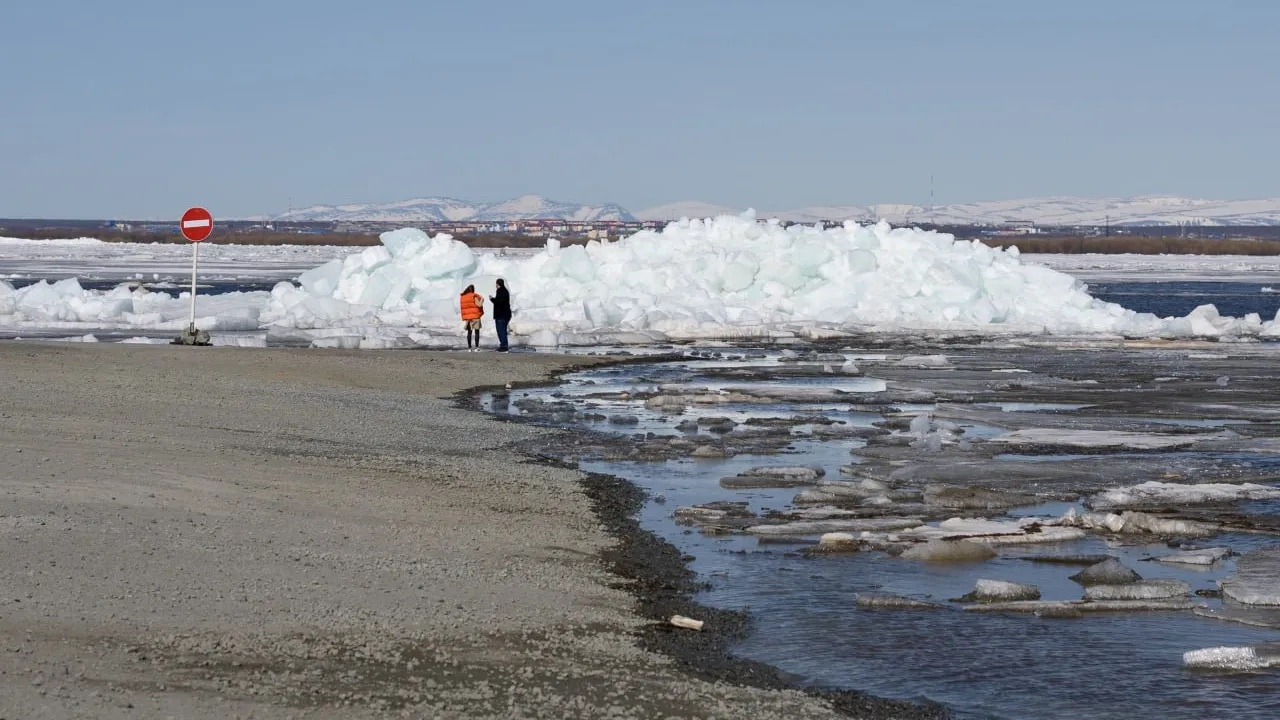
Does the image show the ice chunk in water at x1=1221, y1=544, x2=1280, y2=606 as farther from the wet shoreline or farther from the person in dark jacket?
the person in dark jacket

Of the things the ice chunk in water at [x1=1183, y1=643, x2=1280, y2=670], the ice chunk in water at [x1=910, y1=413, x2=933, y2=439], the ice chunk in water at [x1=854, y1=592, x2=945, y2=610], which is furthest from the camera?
the ice chunk in water at [x1=910, y1=413, x2=933, y2=439]

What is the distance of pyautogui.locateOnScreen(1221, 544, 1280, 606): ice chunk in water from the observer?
8.63 m

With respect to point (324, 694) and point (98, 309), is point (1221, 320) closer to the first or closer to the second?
point (98, 309)

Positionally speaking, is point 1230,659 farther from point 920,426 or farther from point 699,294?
point 699,294

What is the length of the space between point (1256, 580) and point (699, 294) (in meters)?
28.1

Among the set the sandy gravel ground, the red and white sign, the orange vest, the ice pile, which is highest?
the red and white sign

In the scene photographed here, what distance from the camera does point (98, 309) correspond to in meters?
33.9

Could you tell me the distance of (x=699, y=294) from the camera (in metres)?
37.0

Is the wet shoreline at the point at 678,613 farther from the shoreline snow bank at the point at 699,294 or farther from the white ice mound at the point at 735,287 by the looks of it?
the white ice mound at the point at 735,287

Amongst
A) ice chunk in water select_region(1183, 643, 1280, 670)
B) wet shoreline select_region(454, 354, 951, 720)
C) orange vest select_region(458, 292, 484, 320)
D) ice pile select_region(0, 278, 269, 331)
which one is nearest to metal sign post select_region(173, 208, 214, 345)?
orange vest select_region(458, 292, 484, 320)

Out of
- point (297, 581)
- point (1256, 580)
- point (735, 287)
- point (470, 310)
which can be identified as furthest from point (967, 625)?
point (735, 287)

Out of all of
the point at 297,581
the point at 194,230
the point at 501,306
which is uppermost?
the point at 194,230

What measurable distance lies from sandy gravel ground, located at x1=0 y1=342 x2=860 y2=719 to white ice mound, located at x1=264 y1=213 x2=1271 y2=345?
20929 mm

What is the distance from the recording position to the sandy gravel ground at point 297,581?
20.0ft
